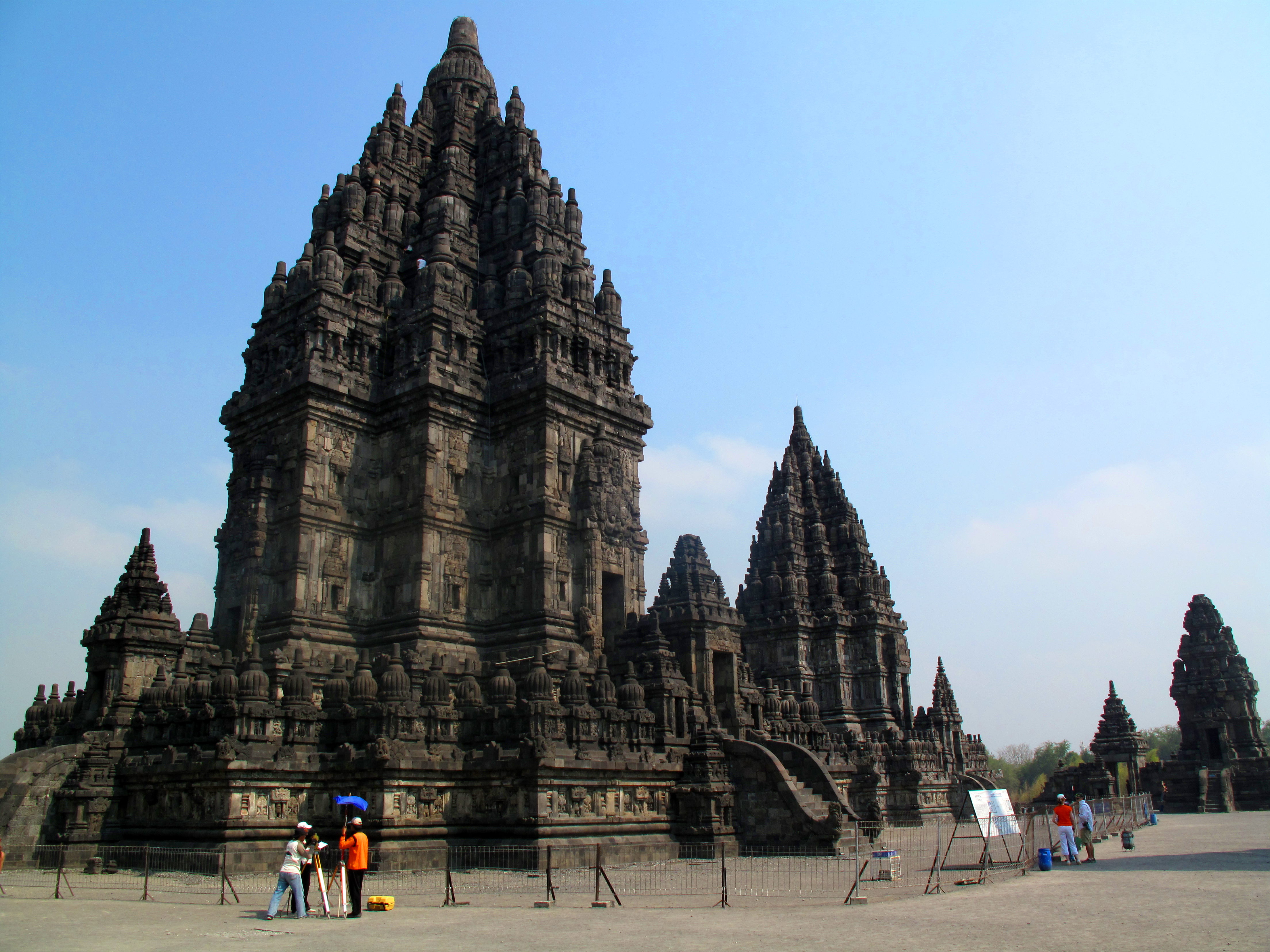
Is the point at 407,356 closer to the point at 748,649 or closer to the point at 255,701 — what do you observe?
the point at 255,701

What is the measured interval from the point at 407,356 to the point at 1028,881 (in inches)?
1096

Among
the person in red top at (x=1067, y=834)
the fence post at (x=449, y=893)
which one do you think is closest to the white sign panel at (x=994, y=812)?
the person in red top at (x=1067, y=834)

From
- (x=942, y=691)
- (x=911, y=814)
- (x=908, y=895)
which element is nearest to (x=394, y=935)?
(x=908, y=895)

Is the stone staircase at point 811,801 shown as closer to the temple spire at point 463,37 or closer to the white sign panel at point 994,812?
the white sign panel at point 994,812

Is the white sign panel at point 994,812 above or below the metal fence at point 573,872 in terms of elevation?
above

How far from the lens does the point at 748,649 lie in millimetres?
55188

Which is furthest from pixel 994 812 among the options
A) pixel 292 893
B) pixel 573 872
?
pixel 292 893

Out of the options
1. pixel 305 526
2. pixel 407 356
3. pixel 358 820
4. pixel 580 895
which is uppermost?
pixel 407 356

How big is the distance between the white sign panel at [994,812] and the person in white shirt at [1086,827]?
103 inches

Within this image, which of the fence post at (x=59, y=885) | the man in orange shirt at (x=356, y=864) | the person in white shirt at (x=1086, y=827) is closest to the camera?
the man in orange shirt at (x=356, y=864)

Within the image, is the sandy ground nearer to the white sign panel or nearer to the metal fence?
the metal fence

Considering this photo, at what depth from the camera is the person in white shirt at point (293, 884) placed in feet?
48.6

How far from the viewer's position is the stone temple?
24.3 metres

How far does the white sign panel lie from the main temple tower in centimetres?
1668
